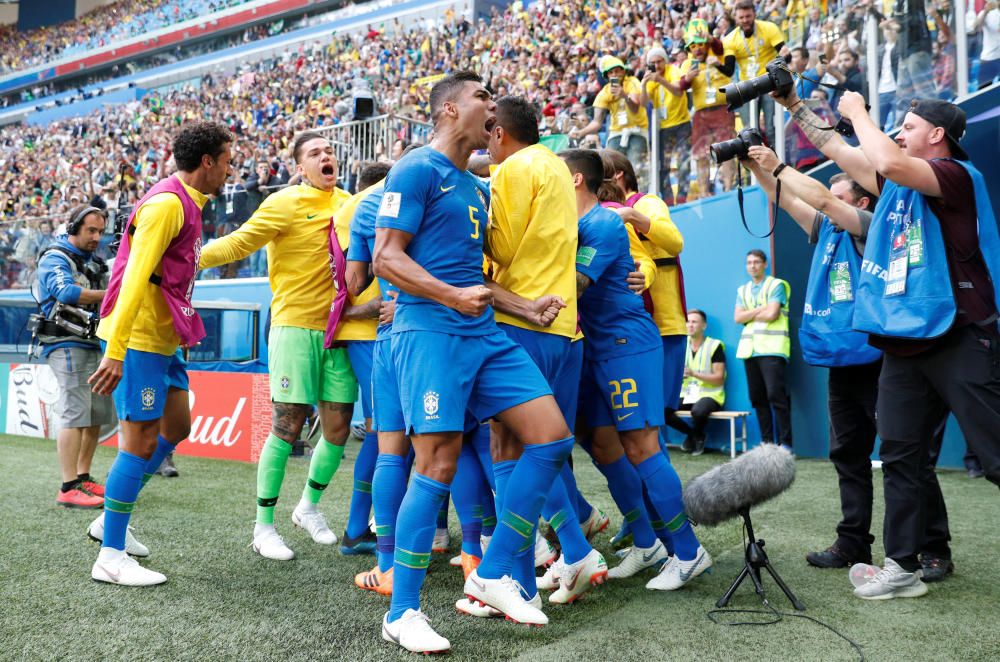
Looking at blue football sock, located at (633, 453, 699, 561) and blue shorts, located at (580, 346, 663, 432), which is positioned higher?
blue shorts, located at (580, 346, 663, 432)

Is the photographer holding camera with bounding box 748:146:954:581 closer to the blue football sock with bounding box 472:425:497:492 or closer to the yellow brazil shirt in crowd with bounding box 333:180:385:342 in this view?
the blue football sock with bounding box 472:425:497:492

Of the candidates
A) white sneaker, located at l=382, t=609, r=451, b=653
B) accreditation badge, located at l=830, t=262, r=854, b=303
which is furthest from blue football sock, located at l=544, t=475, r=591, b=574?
accreditation badge, located at l=830, t=262, r=854, b=303

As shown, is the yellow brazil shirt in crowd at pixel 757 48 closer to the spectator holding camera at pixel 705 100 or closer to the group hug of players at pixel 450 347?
the spectator holding camera at pixel 705 100

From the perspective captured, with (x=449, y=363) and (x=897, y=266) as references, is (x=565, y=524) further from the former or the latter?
(x=897, y=266)

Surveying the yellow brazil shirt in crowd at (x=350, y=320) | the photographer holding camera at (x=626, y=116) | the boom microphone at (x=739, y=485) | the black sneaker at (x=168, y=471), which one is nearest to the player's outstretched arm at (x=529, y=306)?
the boom microphone at (x=739, y=485)

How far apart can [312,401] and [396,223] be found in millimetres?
1785

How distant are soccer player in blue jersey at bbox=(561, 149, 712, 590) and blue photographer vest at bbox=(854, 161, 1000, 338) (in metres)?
0.91

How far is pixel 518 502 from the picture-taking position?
293cm

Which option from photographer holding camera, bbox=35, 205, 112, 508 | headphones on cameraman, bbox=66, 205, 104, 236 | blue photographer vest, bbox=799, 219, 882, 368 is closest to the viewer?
blue photographer vest, bbox=799, 219, 882, 368

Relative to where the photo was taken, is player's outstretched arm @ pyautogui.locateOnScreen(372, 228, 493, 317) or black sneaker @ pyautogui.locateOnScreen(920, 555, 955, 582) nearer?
player's outstretched arm @ pyautogui.locateOnScreen(372, 228, 493, 317)

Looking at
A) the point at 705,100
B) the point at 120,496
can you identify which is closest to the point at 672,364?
the point at 120,496

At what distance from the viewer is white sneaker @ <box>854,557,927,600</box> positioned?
3283 millimetres

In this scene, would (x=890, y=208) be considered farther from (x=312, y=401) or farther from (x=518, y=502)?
(x=312, y=401)

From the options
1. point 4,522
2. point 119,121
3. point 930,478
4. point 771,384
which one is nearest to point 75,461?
point 4,522
